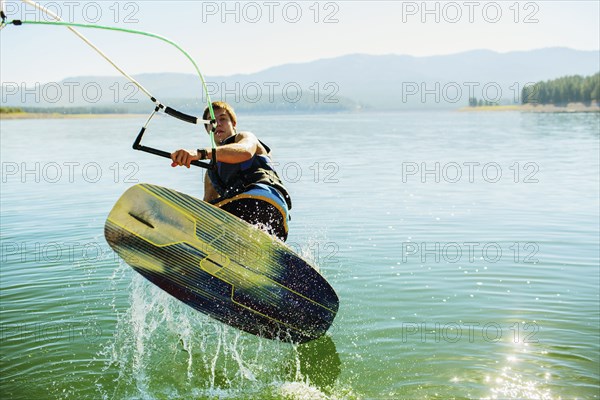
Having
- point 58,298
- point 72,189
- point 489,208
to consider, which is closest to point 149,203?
point 58,298

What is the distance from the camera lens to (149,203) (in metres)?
5.81

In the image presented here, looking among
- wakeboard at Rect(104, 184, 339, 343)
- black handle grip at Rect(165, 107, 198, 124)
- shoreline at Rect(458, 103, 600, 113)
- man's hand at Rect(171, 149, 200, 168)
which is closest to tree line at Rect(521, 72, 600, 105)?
shoreline at Rect(458, 103, 600, 113)

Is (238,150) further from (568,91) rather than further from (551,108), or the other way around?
Answer: (551,108)

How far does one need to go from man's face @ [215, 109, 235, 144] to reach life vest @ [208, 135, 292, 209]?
0.40 feet

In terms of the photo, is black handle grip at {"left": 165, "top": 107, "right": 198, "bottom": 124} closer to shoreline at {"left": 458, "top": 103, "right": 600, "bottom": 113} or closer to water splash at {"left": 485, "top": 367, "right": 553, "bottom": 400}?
water splash at {"left": 485, "top": 367, "right": 553, "bottom": 400}

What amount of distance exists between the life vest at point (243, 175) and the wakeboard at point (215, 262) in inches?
21.3

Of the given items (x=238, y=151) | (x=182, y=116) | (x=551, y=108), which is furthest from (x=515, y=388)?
(x=551, y=108)

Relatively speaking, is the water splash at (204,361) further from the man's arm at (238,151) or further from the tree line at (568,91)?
the tree line at (568,91)

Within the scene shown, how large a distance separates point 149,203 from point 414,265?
208 inches

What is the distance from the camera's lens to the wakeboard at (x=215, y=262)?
5836mm

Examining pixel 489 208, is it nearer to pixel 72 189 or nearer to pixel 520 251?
pixel 520 251

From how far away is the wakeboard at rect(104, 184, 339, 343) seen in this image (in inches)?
230

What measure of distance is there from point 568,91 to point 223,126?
440 ft

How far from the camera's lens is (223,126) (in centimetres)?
645
